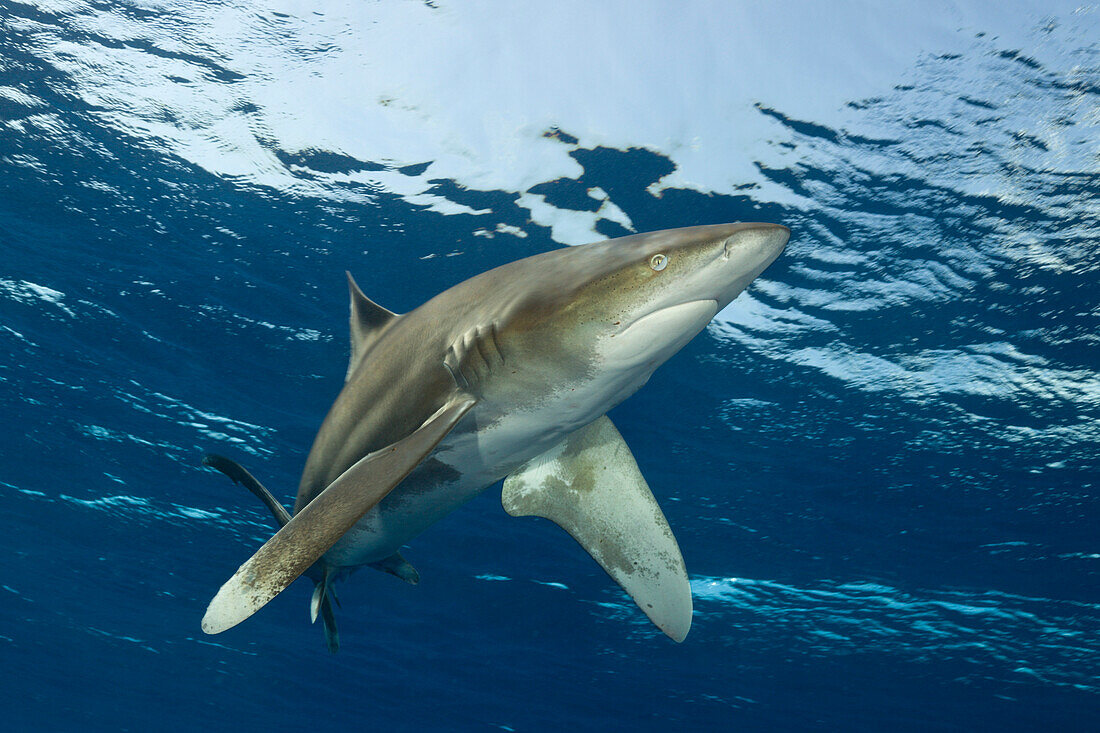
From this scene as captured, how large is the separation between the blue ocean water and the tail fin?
527 cm

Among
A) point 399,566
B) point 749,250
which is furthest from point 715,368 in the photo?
point 749,250

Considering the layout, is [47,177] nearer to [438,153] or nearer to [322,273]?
[322,273]

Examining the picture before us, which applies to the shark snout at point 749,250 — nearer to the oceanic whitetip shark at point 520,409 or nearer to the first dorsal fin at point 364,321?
the oceanic whitetip shark at point 520,409

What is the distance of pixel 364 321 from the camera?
4742 mm

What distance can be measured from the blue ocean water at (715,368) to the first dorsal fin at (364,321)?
425 centimetres

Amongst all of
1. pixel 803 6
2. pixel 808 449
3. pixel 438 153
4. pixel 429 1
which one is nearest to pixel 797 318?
pixel 808 449

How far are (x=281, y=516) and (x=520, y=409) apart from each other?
236 centimetres

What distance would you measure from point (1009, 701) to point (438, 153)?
1138 inches

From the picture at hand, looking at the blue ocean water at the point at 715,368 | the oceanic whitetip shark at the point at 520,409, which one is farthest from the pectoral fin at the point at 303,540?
the blue ocean water at the point at 715,368

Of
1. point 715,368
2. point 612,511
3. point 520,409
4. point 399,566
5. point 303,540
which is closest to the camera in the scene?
point 303,540

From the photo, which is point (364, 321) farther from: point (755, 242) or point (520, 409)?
point (755, 242)

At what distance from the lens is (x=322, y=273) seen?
34.7ft

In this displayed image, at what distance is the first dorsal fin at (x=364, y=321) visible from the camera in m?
4.68

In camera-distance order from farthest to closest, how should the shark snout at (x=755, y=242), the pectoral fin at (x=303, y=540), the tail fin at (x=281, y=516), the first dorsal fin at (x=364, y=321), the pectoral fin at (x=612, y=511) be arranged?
the first dorsal fin at (x=364, y=321), the pectoral fin at (x=612, y=511), the tail fin at (x=281, y=516), the shark snout at (x=755, y=242), the pectoral fin at (x=303, y=540)
